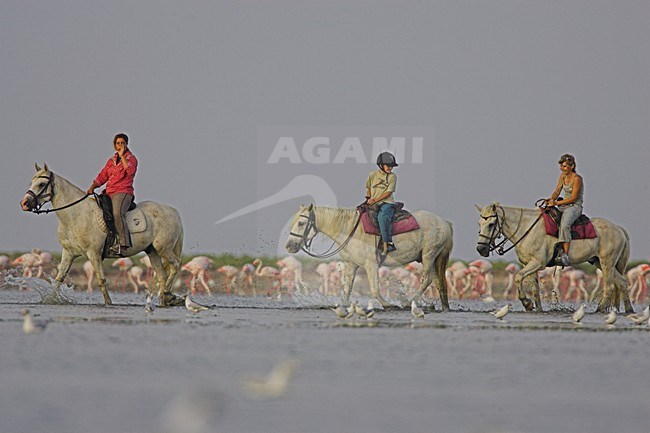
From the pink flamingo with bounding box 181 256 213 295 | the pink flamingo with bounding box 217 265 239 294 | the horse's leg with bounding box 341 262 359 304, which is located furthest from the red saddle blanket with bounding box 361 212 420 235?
the pink flamingo with bounding box 217 265 239 294

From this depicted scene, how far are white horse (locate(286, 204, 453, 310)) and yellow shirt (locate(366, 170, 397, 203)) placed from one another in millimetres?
458

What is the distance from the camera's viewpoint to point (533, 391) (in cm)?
943

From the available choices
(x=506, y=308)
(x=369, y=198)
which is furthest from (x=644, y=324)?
(x=369, y=198)

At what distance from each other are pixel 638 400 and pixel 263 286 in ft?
84.3

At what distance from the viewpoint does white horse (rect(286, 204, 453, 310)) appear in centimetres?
1881

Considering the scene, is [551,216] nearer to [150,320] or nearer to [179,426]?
[150,320]

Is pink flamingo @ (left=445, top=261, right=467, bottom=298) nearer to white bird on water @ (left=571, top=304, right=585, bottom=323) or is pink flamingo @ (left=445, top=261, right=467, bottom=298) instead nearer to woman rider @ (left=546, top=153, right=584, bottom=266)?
woman rider @ (left=546, top=153, right=584, bottom=266)

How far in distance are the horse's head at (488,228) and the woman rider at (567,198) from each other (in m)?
0.80

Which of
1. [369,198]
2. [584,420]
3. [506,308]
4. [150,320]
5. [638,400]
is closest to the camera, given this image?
[584,420]

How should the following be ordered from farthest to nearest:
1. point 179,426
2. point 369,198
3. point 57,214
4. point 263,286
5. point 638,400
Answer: point 263,286
point 369,198
point 57,214
point 638,400
point 179,426

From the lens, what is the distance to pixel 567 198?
18.8m

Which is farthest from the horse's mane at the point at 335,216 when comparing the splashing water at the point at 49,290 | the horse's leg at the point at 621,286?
the horse's leg at the point at 621,286

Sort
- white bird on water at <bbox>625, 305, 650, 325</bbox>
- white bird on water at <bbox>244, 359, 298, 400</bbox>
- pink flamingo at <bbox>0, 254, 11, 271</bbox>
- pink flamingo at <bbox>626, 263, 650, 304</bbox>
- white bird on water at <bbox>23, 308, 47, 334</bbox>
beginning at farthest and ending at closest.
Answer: pink flamingo at <bbox>0, 254, 11, 271</bbox>, pink flamingo at <bbox>626, 263, 650, 304</bbox>, white bird on water at <bbox>625, 305, 650, 325</bbox>, white bird on water at <bbox>23, 308, 47, 334</bbox>, white bird on water at <bbox>244, 359, 298, 400</bbox>

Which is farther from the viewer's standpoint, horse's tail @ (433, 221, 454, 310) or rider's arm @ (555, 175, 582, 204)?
horse's tail @ (433, 221, 454, 310)
